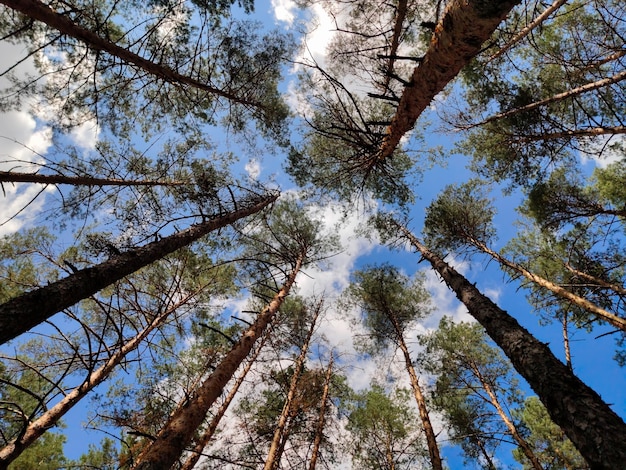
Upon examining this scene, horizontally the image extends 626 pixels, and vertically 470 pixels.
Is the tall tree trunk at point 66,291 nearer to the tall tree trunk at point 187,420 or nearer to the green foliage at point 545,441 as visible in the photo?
the tall tree trunk at point 187,420

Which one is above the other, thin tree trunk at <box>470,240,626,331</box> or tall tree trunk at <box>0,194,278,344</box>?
thin tree trunk at <box>470,240,626,331</box>

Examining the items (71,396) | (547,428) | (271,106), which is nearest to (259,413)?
(71,396)

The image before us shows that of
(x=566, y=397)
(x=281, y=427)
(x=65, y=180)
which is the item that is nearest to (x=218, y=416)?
(x=281, y=427)

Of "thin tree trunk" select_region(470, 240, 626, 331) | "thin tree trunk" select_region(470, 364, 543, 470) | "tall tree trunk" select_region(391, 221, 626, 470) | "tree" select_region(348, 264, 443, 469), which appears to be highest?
"tree" select_region(348, 264, 443, 469)

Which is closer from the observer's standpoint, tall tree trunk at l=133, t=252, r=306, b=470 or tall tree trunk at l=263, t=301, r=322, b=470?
tall tree trunk at l=133, t=252, r=306, b=470

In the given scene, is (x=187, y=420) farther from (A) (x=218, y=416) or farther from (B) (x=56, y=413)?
(A) (x=218, y=416)

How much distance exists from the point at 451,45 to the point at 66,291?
4.18 m

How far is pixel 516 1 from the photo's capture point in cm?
258

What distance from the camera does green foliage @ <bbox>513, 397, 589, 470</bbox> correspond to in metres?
10.3

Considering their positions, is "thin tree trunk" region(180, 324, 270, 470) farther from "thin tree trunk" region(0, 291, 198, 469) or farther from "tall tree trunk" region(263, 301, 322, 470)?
"thin tree trunk" region(0, 291, 198, 469)

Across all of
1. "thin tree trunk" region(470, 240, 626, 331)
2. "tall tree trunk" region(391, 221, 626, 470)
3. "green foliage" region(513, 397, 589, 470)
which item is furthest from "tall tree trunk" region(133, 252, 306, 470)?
"green foliage" region(513, 397, 589, 470)

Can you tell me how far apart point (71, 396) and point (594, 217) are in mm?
12061

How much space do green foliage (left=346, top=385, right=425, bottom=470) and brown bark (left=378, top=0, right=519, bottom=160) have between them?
30.8 feet

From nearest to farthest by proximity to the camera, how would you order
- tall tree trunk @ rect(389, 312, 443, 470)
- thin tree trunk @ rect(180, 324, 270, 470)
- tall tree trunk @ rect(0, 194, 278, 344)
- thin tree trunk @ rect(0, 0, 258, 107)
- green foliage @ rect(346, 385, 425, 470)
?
tall tree trunk @ rect(0, 194, 278, 344)
thin tree trunk @ rect(0, 0, 258, 107)
thin tree trunk @ rect(180, 324, 270, 470)
tall tree trunk @ rect(389, 312, 443, 470)
green foliage @ rect(346, 385, 425, 470)
